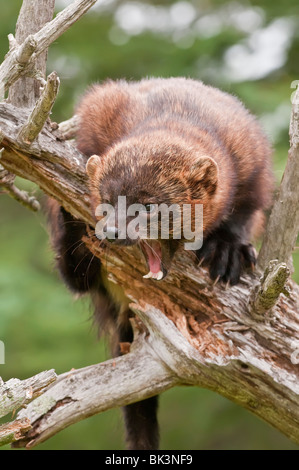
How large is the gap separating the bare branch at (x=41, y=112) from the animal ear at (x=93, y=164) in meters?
0.33

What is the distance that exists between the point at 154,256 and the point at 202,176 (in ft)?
1.79

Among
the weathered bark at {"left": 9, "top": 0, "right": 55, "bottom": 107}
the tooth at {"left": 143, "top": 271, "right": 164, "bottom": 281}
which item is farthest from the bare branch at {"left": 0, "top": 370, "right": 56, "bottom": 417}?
the weathered bark at {"left": 9, "top": 0, "right": 55, "bottom": 107}

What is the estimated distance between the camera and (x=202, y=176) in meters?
3.77

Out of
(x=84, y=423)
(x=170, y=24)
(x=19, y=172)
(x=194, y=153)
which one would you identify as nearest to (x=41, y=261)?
(x=84, y=423)

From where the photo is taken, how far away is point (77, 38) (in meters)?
7.27

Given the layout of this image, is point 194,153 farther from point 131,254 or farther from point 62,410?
point 62,410

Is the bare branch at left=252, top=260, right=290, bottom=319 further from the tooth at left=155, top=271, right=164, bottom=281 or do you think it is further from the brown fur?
the tooth at left=155, top=271, right=164, bottom=281

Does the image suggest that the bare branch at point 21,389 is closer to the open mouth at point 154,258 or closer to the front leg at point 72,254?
the open mouth at point 154,258

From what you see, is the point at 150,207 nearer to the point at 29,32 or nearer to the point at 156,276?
the point at 156,276

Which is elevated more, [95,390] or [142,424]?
[95,390]

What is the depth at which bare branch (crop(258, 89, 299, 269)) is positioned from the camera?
12.6 feet

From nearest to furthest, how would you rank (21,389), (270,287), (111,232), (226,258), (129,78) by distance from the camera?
(21,389)
(111,232)
(270,287)
(226,258)
(129,78)

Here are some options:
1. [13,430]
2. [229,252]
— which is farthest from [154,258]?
[13,430]

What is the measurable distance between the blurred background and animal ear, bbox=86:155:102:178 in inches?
98.8
